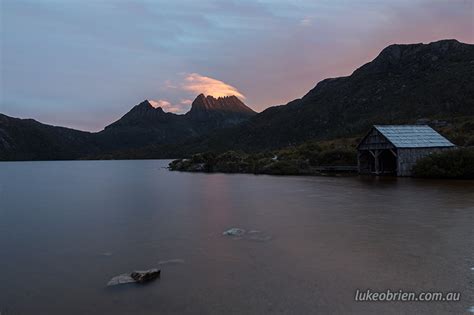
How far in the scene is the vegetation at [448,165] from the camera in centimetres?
4338

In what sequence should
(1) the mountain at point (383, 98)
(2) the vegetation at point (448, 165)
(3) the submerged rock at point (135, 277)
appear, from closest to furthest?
(3) the submerged rock at point (135, 277) → (2) the vegetation at point (448, 165) → (1) the mountain at point (383, 98)

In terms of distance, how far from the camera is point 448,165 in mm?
44781

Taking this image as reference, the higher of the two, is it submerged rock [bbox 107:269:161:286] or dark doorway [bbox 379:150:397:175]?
dark doorway [bbox 379:150:397:175]

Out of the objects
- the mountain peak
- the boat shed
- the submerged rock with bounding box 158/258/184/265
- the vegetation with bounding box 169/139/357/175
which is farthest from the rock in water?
the mountain peak

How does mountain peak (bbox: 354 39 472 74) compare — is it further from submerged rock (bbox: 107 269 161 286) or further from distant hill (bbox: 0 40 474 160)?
submerged rock (bbox: 107 269 161 286)

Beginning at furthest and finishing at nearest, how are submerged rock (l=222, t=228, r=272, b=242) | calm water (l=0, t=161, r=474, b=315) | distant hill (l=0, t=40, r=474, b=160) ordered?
distant hill (l=0, t=40, r=474, b=160) < submerged rock (l=222, t=228, r=272, b=242) < calm water (l=0, t=161, r=474, b=315)

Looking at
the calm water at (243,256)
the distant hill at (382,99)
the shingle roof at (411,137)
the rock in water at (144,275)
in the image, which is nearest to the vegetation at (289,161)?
the shingle roof at (411,137)

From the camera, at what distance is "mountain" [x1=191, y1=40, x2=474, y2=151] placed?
99812 millimetres

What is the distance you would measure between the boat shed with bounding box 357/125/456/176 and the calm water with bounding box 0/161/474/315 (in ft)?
57.4

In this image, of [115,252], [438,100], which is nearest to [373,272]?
[115,252]

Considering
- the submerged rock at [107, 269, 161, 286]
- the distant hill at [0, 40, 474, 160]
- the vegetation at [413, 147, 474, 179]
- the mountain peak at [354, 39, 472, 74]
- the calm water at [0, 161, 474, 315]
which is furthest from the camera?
the mountain peak at [354, 39, 472, 74]

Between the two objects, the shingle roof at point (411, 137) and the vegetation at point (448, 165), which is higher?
the shingle roof at point (411, 137)

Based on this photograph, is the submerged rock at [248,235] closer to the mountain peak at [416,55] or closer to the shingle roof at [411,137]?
the shingle roof at [411,137]

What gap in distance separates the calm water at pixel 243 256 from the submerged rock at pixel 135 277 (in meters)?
0.29
